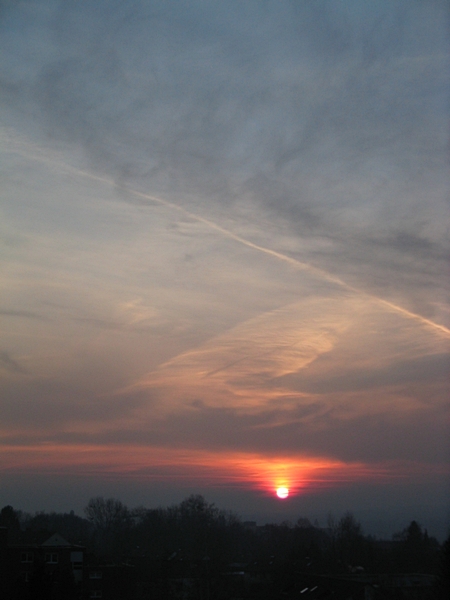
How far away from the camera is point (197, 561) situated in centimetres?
2945

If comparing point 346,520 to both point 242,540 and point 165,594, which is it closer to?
point 242,540

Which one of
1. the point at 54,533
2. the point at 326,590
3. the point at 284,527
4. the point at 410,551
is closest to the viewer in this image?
the point at 326,590

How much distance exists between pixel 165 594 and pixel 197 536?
593 inches

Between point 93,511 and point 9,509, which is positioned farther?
point 93,511

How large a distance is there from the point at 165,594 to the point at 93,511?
2389cm

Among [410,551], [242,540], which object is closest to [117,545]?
[242,540]

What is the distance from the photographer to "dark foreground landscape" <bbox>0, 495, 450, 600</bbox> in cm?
2180

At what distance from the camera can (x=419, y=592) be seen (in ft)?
69.9

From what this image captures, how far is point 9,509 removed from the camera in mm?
37750

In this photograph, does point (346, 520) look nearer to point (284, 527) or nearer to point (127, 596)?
point (284, 527)

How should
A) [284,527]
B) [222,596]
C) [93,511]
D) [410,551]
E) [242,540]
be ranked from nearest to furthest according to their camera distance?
[222,596] < [410,551] < [93,511] < [242,540] < [284,527]

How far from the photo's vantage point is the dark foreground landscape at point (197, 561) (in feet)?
71.5

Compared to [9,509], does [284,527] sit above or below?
below

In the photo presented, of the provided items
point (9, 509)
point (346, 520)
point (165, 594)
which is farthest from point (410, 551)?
point (9, 509)
